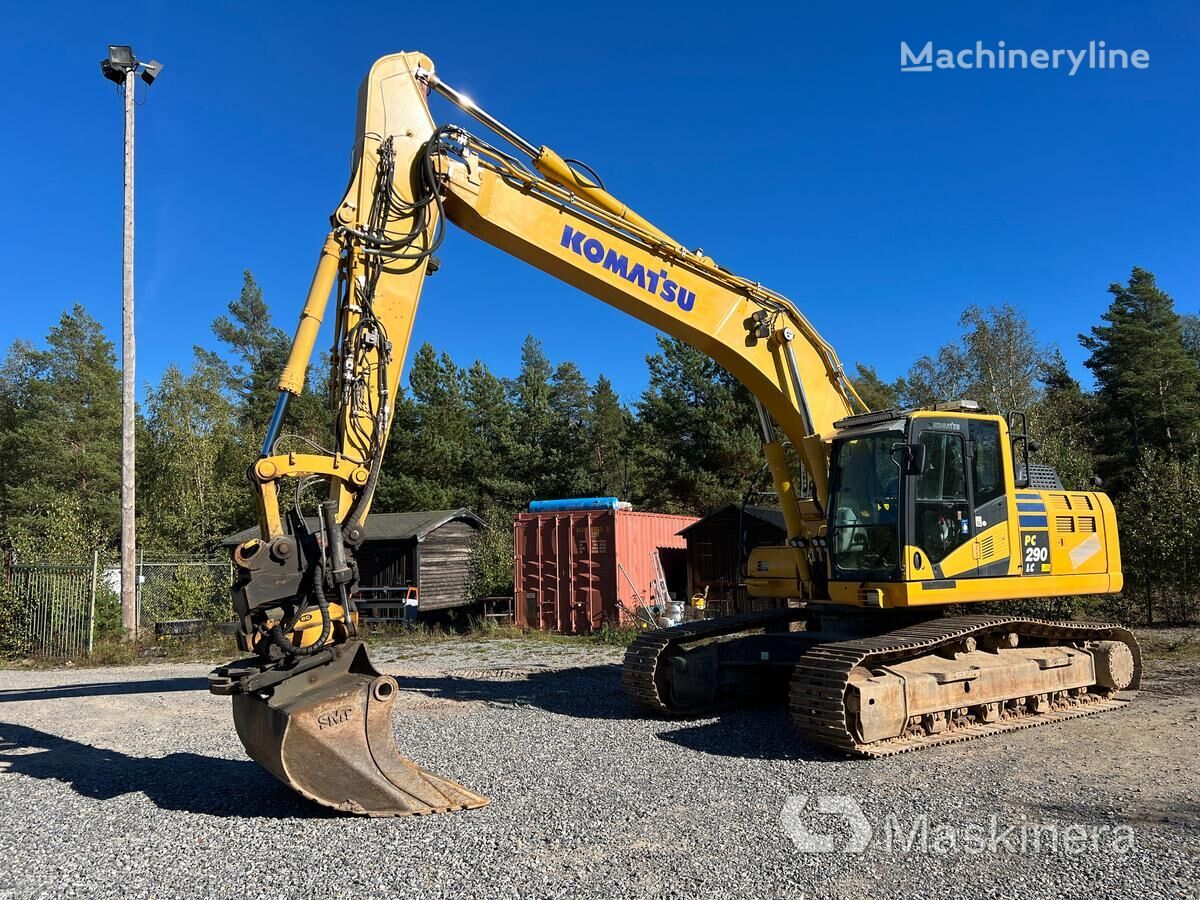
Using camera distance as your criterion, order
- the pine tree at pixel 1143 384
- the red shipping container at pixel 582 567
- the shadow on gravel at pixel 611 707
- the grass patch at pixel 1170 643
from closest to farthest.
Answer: the shadow on gravel at pixel 611 707 < the grass patch at pixel 1170 643 < the red shipping container at pixel 582 567 < the pine tree at pixel 1143 384

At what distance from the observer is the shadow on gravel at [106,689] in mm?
11328

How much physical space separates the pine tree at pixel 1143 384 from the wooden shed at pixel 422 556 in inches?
913

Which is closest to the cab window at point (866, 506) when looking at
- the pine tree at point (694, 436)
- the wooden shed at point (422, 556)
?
the wooden shed at point (422, 556)

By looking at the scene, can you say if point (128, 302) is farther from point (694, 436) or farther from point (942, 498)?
point (694, 436)

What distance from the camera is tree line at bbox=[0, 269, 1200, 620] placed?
104 feet

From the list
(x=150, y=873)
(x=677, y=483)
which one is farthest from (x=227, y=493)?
(x=150, y=873)

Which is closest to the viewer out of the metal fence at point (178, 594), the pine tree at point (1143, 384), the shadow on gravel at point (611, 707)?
the shadow on gravel at point (611, 707)

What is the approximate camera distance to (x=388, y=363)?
664 cm

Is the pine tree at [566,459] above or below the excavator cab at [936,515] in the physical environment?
above

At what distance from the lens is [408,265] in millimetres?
6844

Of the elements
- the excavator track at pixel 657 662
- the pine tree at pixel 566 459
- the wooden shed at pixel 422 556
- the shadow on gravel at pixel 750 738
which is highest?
the pine tree at pixel 566 459

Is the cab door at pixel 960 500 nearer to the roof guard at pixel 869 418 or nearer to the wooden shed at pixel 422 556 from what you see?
the roof guard at pixel 869 418

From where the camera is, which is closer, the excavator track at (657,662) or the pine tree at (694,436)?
the excavator track at (657,662)

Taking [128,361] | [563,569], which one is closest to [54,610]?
[128,361]
